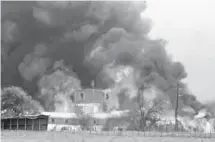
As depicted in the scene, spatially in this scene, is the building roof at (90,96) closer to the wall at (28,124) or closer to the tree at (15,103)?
the tree at (15,103)

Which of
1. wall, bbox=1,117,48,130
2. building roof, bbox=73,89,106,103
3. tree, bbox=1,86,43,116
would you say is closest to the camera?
wall, bbox=1,117,48,130

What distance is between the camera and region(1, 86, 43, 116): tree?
58.1m

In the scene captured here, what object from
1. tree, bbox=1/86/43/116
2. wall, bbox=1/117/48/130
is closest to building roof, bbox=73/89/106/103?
tree, bbox=1/86/43/116

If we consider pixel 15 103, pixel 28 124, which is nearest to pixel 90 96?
pixel 15 103

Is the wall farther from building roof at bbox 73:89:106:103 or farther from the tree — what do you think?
building roof at bbox 73:89:106:103

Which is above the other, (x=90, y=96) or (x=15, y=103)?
(x=90, y=96)

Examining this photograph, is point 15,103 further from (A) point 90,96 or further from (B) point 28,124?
(A) point 90,96

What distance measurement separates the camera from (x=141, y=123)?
5025 centimetres

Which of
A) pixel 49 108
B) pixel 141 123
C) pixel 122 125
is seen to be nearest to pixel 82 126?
pixel 122 125

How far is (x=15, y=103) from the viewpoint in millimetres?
59625

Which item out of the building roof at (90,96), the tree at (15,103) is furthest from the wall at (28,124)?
the building roof at (90,96)

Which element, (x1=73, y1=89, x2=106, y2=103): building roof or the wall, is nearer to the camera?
the wall

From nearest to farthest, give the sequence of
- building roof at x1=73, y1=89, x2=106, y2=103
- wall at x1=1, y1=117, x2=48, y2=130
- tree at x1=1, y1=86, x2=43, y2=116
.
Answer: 1. wall at x1=1, y1=117, x2=48, y2=130
2. tree at x1=1, y1=86, x2=43, y2=116
3. building roof at x1=73, y1=89, x2=106, y2=103

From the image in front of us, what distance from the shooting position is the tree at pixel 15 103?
58.1 metres
